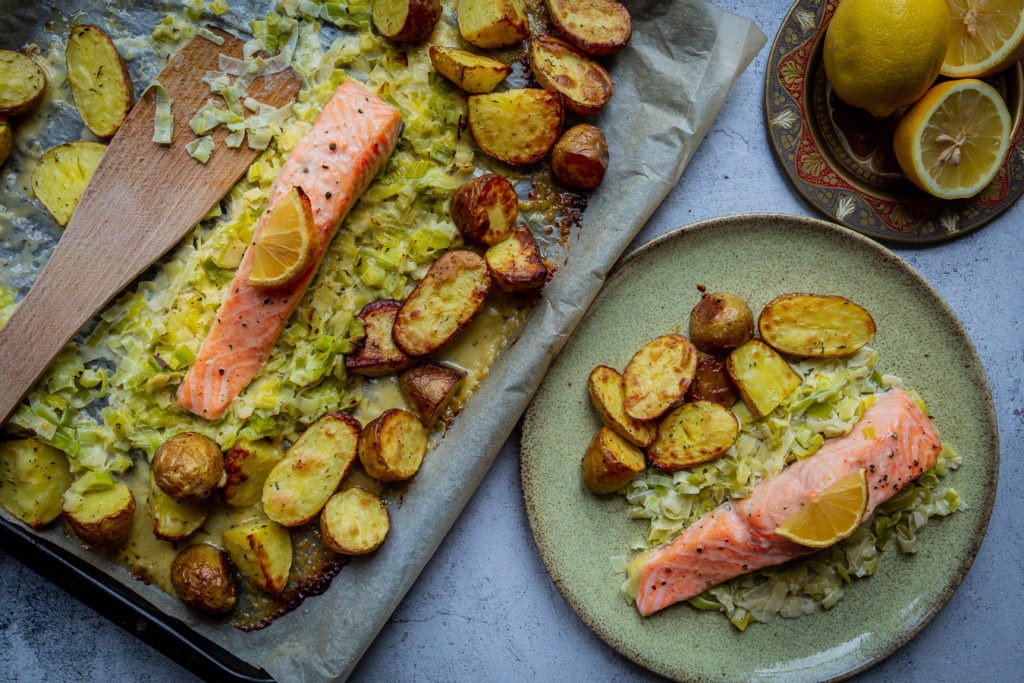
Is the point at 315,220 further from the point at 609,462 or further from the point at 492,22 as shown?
the point at 609,462

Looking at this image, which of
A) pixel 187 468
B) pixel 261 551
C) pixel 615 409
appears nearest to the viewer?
pixel 187 468

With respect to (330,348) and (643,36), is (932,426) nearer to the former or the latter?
(643,36)

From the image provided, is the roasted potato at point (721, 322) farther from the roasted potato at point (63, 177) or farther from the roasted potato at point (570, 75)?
the roasted potato at point (63, 177)

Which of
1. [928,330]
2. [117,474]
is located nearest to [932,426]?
[928,330]

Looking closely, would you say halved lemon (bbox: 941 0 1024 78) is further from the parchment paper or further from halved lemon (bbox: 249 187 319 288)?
halved lemon (bbox: 249 187 319 288)

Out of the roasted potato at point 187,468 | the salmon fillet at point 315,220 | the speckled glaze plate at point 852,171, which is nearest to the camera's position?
the roasted potato at point 187,468

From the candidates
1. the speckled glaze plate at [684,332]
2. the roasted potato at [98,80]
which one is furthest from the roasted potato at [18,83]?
the speckled glaze plate at [684,332]

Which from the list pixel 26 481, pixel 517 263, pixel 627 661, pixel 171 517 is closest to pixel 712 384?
pixel 517 263
